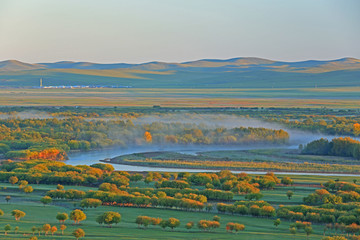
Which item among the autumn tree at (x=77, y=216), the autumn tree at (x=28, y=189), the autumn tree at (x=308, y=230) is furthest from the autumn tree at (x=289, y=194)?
the autumn tree at (x=28, y=189)

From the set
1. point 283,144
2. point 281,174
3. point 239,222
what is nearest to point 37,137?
point 283,144

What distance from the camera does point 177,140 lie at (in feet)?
314

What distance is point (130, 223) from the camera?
148 ft

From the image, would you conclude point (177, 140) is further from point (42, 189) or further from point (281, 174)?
point (42, 189)

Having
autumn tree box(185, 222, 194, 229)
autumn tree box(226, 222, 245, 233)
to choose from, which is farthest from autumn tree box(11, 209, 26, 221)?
autumn tree box(226, 222, 245, 233)

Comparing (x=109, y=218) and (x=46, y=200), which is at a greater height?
(x=109, y=218)

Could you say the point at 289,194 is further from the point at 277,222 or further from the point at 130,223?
the point at 130,223

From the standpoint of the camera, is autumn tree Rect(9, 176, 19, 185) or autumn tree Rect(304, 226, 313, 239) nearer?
autumn tree Rect(304, 226, 313, 239)

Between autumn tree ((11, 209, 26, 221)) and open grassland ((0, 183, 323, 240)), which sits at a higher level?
autumn tree ((11, 209, 26, 221))

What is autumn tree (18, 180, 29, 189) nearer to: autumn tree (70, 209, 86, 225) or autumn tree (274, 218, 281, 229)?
autumn tree (70, 209, 86, 225)

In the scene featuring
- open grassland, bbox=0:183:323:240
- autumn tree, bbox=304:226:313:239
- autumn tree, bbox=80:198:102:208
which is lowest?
open grassland, bbox=0:183:323:240

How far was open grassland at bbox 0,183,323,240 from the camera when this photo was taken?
41.2 meters

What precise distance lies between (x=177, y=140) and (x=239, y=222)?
50037 millimetres

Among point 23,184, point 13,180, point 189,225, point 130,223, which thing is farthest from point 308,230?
point 13,180
